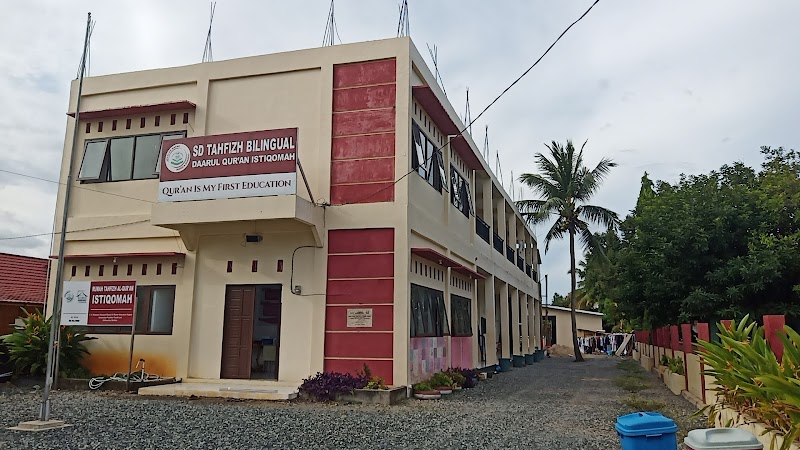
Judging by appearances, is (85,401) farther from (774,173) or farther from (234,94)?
(774,173)

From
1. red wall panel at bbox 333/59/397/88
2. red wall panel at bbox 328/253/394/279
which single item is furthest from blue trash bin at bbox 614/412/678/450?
red wall panel at bbox 333/59/397/88

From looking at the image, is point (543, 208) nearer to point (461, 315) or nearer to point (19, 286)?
point (461, 315)

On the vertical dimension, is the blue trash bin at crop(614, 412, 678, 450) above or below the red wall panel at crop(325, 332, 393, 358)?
below

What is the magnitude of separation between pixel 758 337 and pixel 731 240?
36.3ft

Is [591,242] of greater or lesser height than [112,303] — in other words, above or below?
above

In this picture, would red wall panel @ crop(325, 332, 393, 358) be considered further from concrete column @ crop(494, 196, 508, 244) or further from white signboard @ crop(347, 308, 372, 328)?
concrete column @ crop(494, 196, 508, 244)

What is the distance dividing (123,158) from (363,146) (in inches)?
234

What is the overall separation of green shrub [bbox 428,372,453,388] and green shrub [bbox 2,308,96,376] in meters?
7.59

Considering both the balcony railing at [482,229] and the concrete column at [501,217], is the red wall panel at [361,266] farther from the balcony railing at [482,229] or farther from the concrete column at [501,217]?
the concrete column at [501,217]

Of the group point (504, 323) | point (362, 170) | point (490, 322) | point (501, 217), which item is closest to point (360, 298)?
point (362, 170)

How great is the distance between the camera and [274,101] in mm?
13977

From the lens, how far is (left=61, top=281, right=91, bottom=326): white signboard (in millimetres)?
11609

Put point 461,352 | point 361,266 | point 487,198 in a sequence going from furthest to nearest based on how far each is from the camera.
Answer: point 487,198 → point 461,352 → point 361,266

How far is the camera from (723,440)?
4.39 meters
